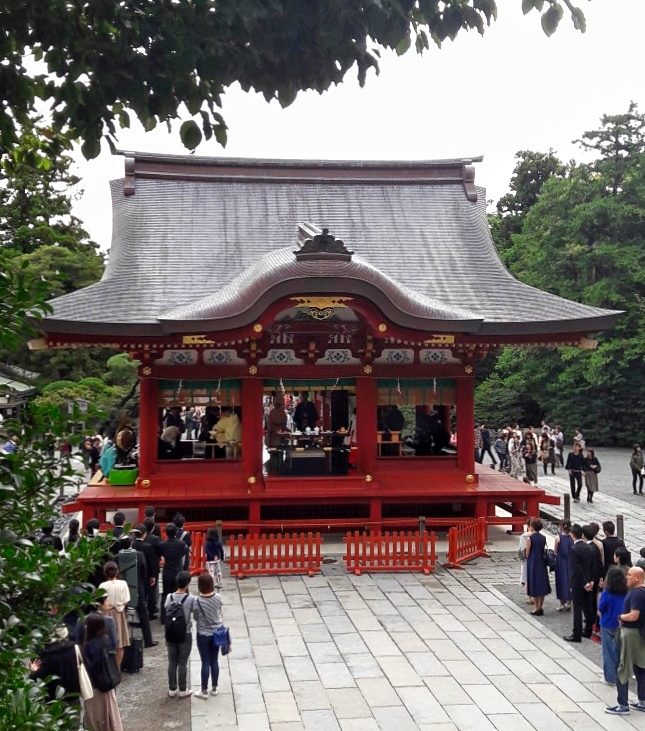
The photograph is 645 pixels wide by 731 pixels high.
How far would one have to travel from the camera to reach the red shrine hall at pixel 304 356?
1539cm

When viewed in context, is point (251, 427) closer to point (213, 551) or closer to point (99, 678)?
point (213, 551)

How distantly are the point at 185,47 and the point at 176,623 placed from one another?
5847 mm

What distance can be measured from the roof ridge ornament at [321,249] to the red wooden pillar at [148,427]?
438 cm

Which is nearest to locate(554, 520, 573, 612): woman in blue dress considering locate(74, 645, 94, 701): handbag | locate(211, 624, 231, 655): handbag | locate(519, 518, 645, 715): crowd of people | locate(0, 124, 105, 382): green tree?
locate(519, 518, 645, 715): crowd of people

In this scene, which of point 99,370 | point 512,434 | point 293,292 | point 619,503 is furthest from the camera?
point 99,370

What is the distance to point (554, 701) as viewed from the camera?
8.34m

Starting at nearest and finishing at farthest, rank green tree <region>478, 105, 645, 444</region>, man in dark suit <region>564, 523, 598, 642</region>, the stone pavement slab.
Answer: the stone pavement slab
man in dark suit <region>564, 523, 598, 642</region>
green tree <region>478, 105, 645, 444</region>

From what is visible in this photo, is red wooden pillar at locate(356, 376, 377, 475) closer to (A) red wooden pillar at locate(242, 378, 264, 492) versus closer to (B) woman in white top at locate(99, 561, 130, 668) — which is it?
(A) red wooden pillar at locate(242, 378, 264, 492)

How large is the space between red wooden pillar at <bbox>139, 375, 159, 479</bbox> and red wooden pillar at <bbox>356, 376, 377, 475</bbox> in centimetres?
438

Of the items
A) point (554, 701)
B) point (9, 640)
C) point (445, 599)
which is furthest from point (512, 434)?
point (9, 640)

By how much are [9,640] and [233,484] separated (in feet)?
43.2

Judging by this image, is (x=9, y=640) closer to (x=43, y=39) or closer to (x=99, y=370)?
(x=43, y=39)

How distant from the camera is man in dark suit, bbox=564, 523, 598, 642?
9891 mm

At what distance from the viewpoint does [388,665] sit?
9.32m
